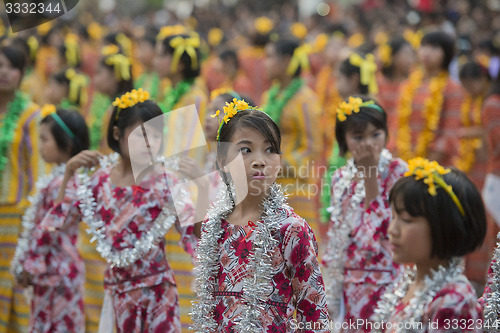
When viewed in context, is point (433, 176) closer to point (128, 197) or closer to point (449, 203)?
point (449, 203)

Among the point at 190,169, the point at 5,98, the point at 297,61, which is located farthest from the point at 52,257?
the point at 297,61

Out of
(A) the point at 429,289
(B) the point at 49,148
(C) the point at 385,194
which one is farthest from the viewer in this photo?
(B) the point at 49,148

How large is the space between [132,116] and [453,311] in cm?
216

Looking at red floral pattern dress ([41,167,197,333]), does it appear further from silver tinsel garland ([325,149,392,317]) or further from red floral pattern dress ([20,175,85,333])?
silver tinsel garland ([325,149,392,317])

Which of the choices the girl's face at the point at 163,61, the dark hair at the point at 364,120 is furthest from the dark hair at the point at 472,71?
the dark hair at the point at 364,120

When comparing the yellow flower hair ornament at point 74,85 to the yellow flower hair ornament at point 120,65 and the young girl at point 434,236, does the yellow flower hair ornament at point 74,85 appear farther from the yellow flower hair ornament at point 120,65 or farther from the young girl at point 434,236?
the young girl at point 434,236

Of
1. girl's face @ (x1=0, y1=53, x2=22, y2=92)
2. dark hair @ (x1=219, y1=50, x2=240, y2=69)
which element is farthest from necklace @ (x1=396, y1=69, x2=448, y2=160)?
girl's face @ (x1=0, y1=53, x2=22, y2=92)

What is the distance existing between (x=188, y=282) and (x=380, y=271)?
1.76 m

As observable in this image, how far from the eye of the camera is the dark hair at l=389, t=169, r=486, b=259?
2574 millimetres

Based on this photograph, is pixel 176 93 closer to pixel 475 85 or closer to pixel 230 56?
pixel 475 85

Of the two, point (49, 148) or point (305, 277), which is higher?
point (49, 148)

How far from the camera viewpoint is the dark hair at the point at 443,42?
6.78 meters

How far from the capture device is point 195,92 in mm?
5867

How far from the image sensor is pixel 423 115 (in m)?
6.93
